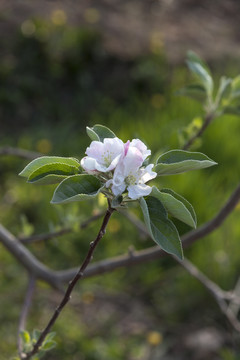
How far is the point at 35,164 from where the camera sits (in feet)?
2.77

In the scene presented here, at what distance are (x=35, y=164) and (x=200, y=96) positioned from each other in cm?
87

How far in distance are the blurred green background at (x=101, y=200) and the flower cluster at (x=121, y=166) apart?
0.73m

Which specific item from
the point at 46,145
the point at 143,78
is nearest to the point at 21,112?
the point at 46,145

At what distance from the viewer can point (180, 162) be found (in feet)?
2.68

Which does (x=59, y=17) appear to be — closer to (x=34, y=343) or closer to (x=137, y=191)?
(x=34, y=343)

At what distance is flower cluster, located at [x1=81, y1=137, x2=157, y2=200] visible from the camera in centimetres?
80

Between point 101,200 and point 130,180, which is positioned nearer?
point 130,180

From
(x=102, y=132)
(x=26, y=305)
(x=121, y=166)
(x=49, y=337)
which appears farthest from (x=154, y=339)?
(x=121, y=166)

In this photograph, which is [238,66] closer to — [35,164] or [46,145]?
[46,145]

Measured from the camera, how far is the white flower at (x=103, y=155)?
80 cm

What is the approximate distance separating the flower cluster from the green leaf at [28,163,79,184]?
0.04 m

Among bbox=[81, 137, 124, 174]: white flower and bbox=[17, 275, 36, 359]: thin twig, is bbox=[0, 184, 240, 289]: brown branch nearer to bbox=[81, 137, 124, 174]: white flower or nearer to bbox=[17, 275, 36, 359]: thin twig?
bbox=[17, 275, 36, 359]: thin twig

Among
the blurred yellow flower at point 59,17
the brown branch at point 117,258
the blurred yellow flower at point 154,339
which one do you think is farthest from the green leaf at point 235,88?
the blurred yellow flower at point 59,17

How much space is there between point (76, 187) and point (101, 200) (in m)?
0.68
